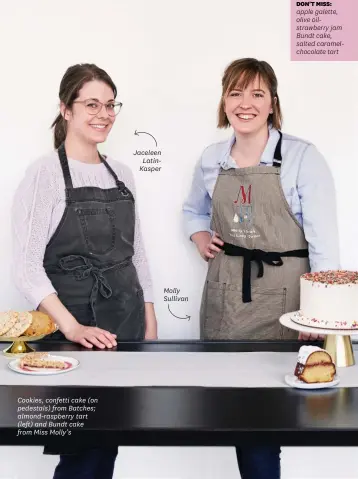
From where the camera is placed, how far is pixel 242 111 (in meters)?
2.31

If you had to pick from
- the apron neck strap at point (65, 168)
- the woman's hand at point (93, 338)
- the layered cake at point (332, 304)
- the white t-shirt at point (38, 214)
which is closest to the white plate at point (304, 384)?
the layered cake at point (332, 304)

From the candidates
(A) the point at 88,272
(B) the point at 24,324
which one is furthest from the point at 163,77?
(B) the point at 24,324

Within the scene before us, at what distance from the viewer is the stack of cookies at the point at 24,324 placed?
1.73 metres

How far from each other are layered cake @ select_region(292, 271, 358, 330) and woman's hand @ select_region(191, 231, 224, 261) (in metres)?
0.63

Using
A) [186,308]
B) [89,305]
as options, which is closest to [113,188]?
[89,305]

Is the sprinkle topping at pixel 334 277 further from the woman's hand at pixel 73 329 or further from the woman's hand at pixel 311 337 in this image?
the woman's hand at pixel 73 329

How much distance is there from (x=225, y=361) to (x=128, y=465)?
81 centimetres

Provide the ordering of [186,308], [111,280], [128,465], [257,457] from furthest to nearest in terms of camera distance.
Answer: [186,308] → [128,465] → [111,280] → [257,457]

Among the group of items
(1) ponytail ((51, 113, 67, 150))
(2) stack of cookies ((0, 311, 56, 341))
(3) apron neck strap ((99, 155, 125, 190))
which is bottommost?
(2) stack of cookies ((0, 311, 56, 341))

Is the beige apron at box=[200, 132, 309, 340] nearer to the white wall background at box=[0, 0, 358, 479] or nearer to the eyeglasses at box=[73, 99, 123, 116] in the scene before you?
the white wall background at box=[0, 0, 358, 479]

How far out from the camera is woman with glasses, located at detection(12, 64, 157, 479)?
6.61 feet

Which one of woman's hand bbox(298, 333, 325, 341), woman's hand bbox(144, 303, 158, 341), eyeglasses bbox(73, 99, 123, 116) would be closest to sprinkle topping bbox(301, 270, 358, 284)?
woman's hand bbox(298, 333, 325, 341)

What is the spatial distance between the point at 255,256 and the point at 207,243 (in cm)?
23

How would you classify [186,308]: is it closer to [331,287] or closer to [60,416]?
[331,287]
